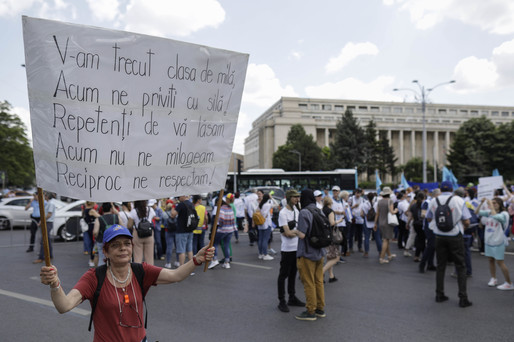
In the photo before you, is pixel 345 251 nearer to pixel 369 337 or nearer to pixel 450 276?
pixel 450 276

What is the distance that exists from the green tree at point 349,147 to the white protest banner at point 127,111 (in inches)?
2664

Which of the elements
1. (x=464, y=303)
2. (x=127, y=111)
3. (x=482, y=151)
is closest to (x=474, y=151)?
(x=482, y=151)

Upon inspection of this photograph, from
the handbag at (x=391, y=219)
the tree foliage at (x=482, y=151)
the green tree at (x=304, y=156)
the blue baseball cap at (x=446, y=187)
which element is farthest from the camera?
the green tree at (x=304, y=156)

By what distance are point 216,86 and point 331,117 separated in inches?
4362

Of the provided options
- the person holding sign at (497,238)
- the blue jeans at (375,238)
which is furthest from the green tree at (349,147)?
the person holding sign at (497,238)

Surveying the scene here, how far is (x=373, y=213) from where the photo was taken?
10.8 meters

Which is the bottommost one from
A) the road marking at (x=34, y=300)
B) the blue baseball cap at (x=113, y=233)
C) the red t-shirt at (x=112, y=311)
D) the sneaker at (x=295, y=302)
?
the road marking at (x=34, y=300)

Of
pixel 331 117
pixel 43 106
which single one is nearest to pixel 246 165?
pixel 331 117

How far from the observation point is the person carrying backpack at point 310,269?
555cm

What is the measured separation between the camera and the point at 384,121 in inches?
4262

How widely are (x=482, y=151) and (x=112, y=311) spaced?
209 feet

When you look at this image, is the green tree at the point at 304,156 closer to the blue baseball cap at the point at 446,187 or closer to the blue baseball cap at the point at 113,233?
the blue baseball cap at the point at 446,187

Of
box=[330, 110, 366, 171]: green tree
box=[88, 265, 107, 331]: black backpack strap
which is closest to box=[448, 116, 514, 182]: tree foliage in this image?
box=[330, 110, 366, 171]: green tree

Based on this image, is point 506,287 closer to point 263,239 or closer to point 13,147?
point 263,239
